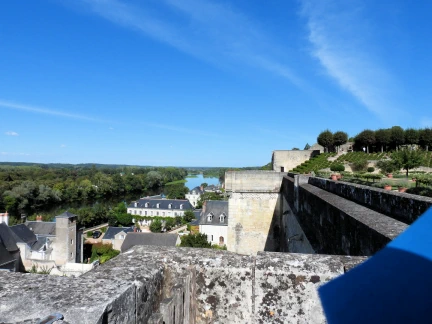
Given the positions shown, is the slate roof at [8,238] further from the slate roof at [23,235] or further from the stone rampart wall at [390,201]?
the stone rampart wall at [390,201]

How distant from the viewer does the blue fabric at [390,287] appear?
1.21 m

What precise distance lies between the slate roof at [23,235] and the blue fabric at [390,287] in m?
32.6

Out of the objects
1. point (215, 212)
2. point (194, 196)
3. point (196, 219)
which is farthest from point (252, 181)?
point (194, 196)

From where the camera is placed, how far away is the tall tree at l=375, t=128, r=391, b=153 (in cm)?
3812

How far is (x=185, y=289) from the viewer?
1770 mm

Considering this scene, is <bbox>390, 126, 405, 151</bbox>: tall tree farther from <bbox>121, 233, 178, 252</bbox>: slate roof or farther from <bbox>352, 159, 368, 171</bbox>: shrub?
<bbox>121, 233, 178, 252</bbox>: slate roof

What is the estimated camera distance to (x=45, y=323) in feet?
3.55

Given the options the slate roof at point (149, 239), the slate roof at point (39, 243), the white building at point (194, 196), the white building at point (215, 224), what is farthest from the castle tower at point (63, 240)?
the white building at point (194, 196)

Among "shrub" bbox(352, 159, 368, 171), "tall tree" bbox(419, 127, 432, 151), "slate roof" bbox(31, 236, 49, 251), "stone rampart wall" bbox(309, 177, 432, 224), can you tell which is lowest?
"slate roof" bbox(31, 236, 49, 251)

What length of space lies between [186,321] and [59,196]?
99403 millimetres

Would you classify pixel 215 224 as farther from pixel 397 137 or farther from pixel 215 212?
pixel 397 137

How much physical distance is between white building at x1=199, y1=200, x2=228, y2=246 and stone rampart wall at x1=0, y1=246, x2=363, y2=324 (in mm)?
36899

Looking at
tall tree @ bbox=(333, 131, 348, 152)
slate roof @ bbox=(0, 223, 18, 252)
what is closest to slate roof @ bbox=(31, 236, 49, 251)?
slate roof @ bbox=(0, 223, 18, 252)

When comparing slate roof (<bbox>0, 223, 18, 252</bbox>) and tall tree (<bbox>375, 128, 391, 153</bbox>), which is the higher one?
tall tree (<bbox>375, 128, 391, 153</bbox>)
